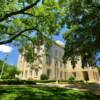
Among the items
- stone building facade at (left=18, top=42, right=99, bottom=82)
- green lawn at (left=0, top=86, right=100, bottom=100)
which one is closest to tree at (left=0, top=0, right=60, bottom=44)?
green lawn at (left=0, top=86, right=100, bottom=100)

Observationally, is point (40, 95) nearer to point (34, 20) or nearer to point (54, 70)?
point (34, 20)

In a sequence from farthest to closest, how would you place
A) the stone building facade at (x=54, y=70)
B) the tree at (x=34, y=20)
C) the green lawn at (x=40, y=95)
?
the stone building facade at (x=54, y=70) → the tree at (x=34, y=20) → the green lawn at (x=40, y=95)

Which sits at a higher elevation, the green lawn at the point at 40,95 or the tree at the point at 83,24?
the tree at the point at 83,24

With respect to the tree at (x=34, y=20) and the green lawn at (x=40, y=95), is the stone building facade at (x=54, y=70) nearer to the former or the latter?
the tree at (x=34, y=20)

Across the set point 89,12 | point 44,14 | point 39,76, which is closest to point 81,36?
point 89,12

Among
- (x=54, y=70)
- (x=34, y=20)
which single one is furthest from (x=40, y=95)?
(x=54, y=70)

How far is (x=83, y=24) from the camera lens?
19.6 metres

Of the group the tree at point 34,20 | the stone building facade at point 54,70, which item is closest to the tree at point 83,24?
the tree at point 34,20

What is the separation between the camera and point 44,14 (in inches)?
740

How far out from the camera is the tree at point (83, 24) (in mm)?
18219

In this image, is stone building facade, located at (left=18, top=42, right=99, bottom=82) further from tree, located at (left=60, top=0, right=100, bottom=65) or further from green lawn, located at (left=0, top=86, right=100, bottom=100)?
green lawn, located at (left=0, top=86, right=100, bottom=100)

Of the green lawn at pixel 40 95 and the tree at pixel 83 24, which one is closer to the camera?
the green lawn at pixel 40 95

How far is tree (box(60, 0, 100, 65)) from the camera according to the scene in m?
18.2

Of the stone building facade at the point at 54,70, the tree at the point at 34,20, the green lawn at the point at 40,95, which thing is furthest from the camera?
the stone building facade at the point at 54,70
